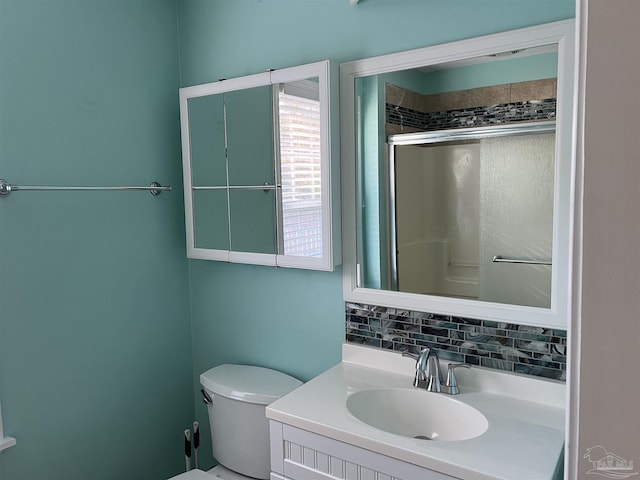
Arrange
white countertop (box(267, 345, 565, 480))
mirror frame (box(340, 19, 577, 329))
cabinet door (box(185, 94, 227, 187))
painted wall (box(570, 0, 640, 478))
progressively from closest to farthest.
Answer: painted wall (box(570, 0, 640, 478))
white countertop (box(267, 345, 565, 480))
mirror frame (box(340, 19, 577, 329))
cabinet door (box(185, 94, 227, 187))

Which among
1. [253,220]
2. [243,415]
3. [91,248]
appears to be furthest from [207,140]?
[243,415]

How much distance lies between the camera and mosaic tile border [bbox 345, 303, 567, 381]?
4.70 ft

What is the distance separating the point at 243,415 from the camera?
72.7 inches

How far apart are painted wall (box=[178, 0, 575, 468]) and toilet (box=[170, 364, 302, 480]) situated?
144 mm

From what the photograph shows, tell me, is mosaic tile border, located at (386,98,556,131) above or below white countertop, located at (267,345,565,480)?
above

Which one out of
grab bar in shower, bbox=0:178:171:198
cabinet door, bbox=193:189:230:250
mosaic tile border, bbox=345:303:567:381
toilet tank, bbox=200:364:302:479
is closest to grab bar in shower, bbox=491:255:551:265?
mosaic tile border, bbox=345:303:567:381

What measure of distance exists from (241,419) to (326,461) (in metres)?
0.59

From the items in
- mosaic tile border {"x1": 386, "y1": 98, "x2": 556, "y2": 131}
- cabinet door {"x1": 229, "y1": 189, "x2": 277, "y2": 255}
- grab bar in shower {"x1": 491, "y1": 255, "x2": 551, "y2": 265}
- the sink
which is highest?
mosaic tile border {"x1": 386, "y1": 98, "x2": 556, "y2": 131}

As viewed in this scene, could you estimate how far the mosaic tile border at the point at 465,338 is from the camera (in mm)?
1432

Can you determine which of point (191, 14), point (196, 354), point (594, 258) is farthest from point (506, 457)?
point (191, 14)

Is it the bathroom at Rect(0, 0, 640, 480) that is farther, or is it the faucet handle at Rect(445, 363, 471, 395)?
the bathroom at Rect(0, 0, 640, 480)

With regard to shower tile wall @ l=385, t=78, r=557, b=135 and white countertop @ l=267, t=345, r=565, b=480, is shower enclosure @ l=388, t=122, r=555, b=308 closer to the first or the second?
shower tile wall @ l=385, t=78, r=557, b=135

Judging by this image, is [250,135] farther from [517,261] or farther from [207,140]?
[517,261]

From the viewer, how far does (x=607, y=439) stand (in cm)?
53
